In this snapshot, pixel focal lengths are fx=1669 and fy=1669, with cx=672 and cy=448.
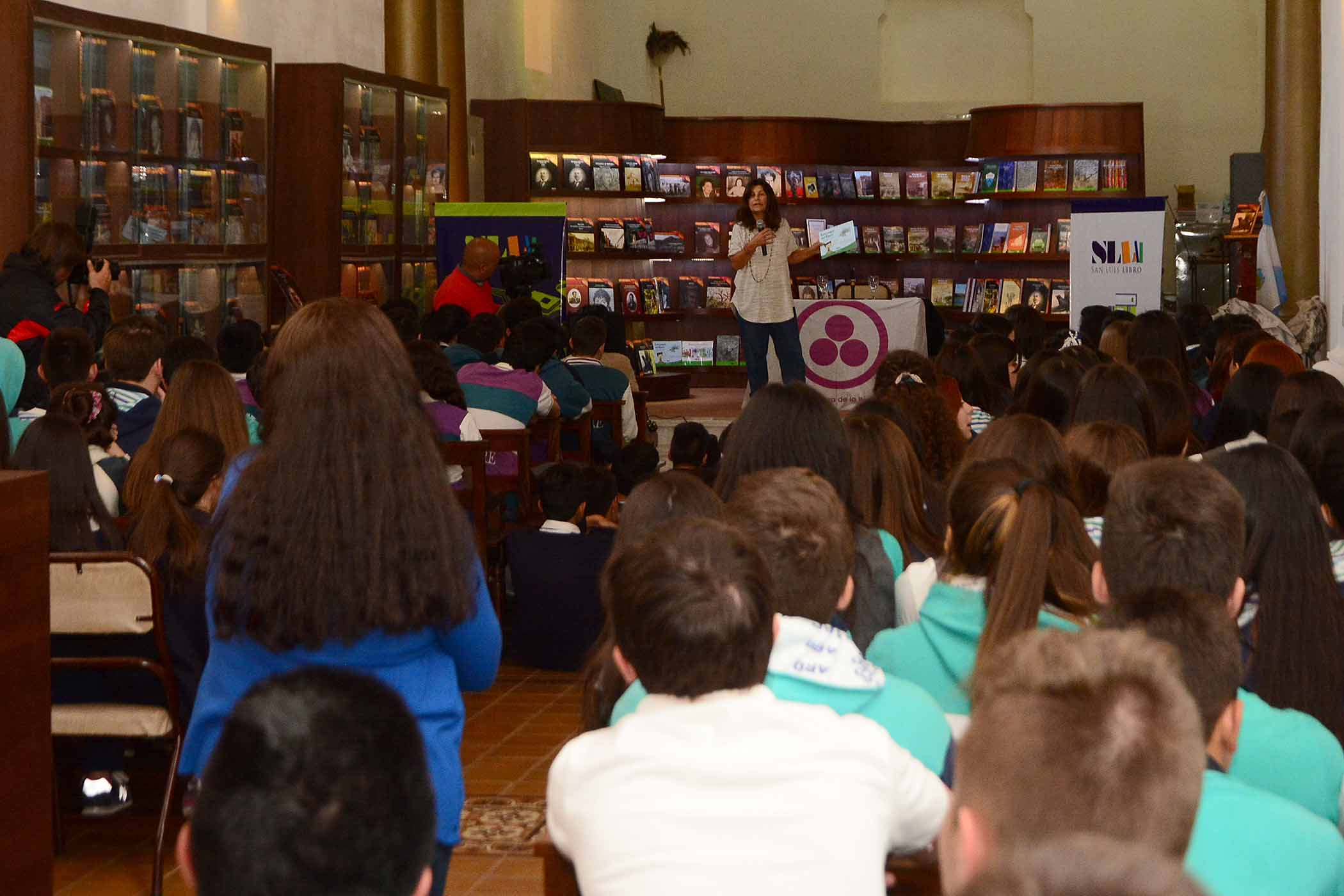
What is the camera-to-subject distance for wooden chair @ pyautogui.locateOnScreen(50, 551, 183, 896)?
12.5 ft

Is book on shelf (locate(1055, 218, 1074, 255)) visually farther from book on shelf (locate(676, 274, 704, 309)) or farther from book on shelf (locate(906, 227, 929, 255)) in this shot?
book on shelf (locate(676, 274, 704, 309))

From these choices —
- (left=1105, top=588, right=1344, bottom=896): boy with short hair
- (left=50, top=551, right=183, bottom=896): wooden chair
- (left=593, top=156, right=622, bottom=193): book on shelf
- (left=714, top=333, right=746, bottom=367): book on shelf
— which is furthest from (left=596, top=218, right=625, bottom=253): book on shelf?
(left=1105, top=588, right=1344, bottom=896): boy with short hair

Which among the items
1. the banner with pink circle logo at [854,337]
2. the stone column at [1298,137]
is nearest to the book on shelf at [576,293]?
the banner with pink circle logo at [854,337]

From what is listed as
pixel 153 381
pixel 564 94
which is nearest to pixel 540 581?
pixel 153 381

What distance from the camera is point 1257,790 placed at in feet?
6.08

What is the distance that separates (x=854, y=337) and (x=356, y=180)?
350 cm

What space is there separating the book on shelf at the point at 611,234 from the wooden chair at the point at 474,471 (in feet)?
25.3

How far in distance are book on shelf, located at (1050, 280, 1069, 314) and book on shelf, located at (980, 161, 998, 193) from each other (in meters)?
0.92

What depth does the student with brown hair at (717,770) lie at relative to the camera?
1.78 m

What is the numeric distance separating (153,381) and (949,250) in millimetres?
9741

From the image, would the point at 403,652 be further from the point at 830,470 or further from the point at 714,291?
the point at 714,291

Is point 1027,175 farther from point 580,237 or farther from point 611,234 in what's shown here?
point 580,237

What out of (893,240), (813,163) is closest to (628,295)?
(813,163)

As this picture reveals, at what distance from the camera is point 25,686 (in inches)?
110
